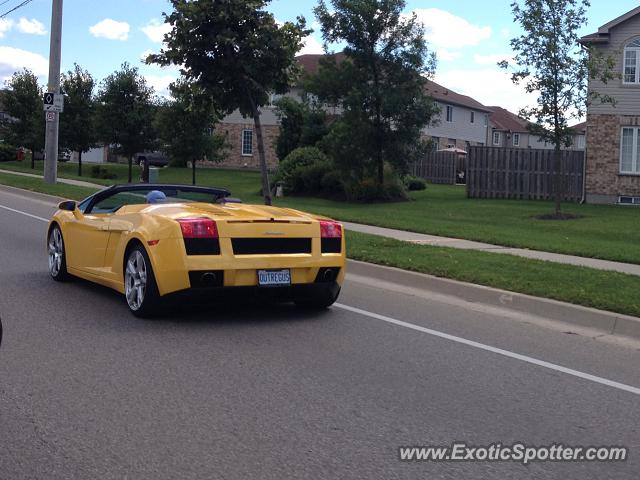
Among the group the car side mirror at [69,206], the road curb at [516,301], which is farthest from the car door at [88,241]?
the road curb at [516,301]

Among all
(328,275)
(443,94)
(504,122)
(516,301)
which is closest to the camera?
(328,275)

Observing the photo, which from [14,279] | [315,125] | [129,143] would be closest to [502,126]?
[315,125]

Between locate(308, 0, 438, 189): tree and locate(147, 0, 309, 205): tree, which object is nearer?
locate(147, 0, 309, 205): tree

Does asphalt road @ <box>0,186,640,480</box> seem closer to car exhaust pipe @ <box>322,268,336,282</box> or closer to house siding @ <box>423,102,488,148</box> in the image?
car exhaust pipe @ <box>322,268,336,282</box>

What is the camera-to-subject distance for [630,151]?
27.5m

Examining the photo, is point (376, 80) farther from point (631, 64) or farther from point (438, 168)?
point (438, 168)

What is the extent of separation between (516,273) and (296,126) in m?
30.6

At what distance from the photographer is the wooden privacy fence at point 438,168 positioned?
4256 centimetres

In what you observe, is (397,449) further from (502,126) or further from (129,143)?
(502,126)

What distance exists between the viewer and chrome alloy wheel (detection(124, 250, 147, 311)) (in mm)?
7633

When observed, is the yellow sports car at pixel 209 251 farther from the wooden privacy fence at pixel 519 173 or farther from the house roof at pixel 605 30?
the wooden privacy fence at pixel 519 173

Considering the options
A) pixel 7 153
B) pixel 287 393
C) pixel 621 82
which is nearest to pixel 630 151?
pixel 621 82

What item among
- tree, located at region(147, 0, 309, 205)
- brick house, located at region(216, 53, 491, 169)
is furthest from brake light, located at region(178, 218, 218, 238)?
brick house, located at region(216, 53, 491, 169)

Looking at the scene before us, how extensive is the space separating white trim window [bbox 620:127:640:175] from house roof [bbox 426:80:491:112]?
26103mm
